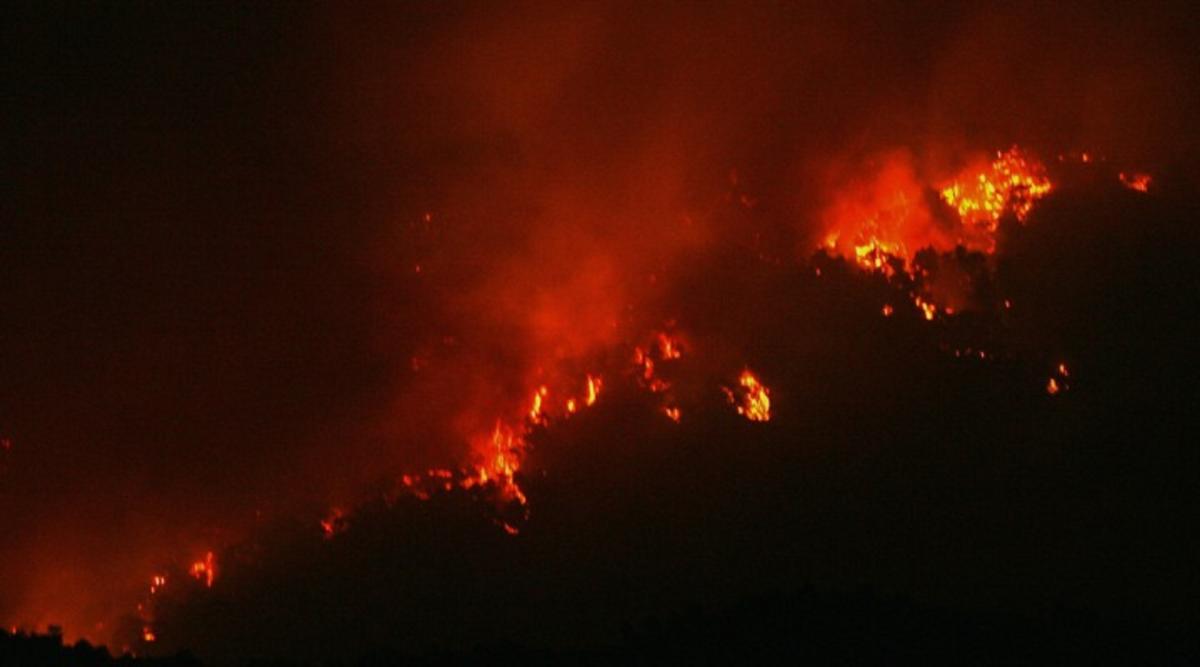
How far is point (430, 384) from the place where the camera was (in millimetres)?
17328

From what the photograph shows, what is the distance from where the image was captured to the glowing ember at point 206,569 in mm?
15719

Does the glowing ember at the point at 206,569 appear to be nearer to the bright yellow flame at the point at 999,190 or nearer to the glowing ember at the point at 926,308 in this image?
the glowing ember at the point at 926,308

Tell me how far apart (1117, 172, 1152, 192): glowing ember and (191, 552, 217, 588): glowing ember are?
14.5 meters

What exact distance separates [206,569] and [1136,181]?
1480 cm

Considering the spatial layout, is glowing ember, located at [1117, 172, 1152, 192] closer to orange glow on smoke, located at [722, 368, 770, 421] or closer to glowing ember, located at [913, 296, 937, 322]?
glowing ember, located at [913, 296, 937, 322]

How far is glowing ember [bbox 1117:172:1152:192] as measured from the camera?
1755cm

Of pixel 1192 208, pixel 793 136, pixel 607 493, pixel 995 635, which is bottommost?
pixel 995 635

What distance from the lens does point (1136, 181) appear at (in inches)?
695

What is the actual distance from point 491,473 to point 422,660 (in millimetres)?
4178

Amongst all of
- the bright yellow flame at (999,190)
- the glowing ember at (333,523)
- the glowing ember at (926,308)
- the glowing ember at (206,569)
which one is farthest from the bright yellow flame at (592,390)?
the bright yellow flame at (999,190)

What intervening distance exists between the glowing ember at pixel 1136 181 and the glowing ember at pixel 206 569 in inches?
570

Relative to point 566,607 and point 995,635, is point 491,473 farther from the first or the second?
point 995,635

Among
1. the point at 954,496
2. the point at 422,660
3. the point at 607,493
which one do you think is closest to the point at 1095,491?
the point at 954,496

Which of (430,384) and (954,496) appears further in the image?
(430,384)
